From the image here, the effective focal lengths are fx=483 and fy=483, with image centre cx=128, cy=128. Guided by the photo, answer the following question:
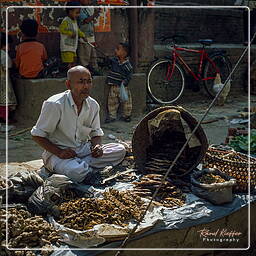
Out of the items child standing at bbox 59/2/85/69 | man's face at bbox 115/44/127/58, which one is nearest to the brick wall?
man's face at bbox 115/44/127/58

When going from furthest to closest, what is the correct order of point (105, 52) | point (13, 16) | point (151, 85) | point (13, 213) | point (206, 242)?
point (151, 85) → point (105, 52) → point (13, 16) → point (206, 242) → point (13, 213)

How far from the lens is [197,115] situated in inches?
347

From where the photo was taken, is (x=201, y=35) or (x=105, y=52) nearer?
(x=105, y=52)

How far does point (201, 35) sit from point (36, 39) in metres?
6.69

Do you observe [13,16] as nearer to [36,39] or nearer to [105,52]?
[36,39]

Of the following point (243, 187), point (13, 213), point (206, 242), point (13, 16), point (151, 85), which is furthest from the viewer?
point (151, 85)

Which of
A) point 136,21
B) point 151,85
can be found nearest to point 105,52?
point 136,21

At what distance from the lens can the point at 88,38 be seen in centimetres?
802

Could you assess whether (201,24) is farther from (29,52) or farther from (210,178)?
(210,178)

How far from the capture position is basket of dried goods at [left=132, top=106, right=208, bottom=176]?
167 inches

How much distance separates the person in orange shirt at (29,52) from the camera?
285 inches

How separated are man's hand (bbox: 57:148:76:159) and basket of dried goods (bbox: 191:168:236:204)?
102cm

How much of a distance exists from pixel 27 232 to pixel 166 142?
1873 millimetres

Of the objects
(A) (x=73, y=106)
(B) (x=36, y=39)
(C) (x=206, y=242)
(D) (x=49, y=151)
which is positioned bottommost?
(C) (x=206, y=242)
